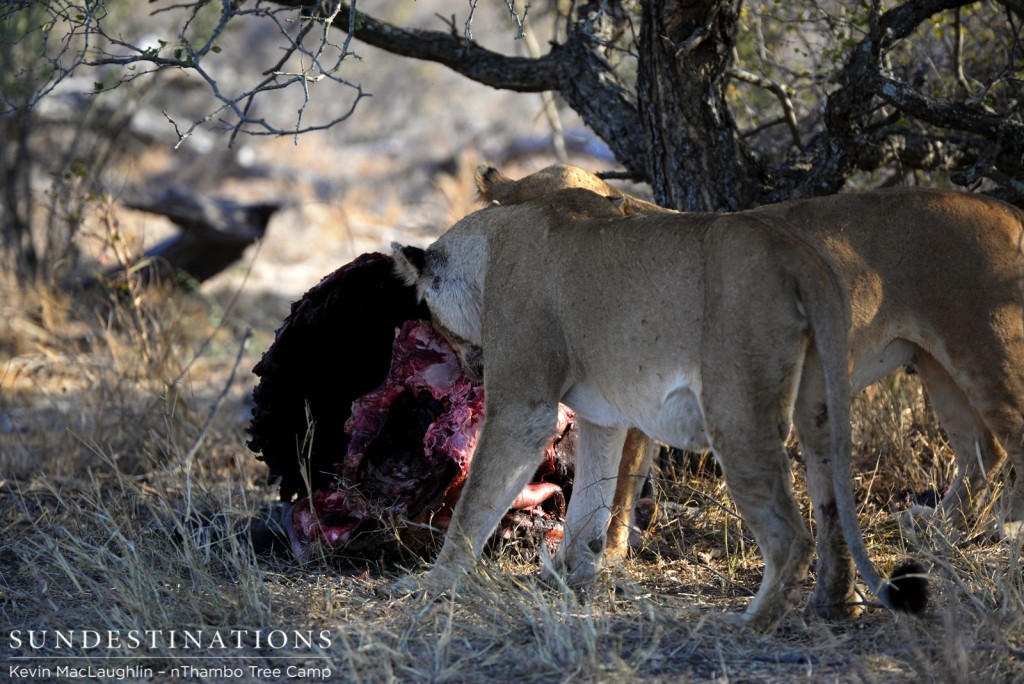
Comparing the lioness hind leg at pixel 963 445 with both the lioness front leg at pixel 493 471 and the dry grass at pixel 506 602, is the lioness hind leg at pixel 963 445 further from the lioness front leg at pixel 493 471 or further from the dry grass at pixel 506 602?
the lioness front leg at pixel 493 471

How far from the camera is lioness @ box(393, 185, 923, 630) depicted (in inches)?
124

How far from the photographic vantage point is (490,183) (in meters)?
4.62

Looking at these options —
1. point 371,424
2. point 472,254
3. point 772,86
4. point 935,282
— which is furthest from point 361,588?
point 772,86

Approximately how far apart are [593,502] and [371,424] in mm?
943

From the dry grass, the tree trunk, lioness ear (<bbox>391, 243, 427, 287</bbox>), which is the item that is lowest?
the dry grass

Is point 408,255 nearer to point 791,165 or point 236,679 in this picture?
point 236,679

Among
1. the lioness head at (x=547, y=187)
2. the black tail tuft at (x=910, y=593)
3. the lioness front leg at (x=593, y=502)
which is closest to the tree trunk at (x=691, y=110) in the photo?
the lioness head at (x=547, y=187)

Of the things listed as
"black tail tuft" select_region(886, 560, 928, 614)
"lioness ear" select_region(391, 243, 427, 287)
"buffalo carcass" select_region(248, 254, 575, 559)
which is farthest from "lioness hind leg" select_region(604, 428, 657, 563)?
"black tail tuft" select_region(886, 560, 928, 614)

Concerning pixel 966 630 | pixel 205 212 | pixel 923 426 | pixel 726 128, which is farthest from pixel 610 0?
pixel 205 212

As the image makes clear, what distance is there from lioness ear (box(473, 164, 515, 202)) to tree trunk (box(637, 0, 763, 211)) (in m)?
0.71

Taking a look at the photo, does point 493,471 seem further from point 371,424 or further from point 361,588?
point 371,424

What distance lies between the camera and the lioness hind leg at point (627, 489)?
411cm

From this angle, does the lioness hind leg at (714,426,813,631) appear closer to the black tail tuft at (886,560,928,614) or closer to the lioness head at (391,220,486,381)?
the black tail tuft at (886,560,928,614)

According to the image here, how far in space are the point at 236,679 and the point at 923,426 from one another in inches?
125
